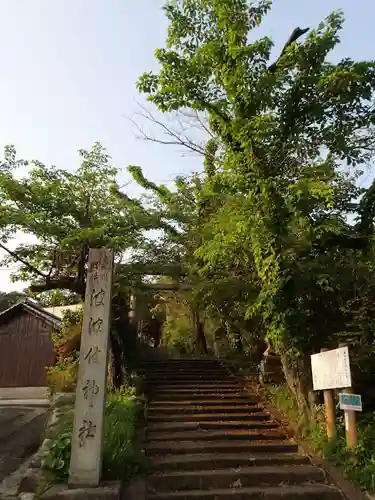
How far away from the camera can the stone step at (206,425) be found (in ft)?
30.0

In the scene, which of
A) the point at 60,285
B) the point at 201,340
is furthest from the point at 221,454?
the point at 201,340

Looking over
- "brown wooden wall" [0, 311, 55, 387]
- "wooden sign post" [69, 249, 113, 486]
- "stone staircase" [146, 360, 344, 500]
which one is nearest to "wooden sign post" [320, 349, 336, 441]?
"stone staircase" [146, 360, 344, 500]

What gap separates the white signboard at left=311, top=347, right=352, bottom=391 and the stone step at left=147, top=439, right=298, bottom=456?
66.1 inches

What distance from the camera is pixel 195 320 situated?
73.3 ft

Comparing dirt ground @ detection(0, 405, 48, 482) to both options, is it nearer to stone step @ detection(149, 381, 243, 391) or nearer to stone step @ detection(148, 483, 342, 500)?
stone step @ detection(148, 483, 342, 500)

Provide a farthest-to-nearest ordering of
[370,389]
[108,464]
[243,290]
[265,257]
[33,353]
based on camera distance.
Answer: [33,353] → [243,290] → [265,257] → [370,389] → [108,464]

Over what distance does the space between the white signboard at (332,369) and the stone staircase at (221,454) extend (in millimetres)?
1517

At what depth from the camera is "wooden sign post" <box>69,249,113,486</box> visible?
19.8 ft

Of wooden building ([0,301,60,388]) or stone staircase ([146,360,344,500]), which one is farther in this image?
wooden building ([0,301,60,388])

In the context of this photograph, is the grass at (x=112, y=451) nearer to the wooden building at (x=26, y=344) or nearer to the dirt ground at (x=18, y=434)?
the dirt ground at (x=18, y=434)

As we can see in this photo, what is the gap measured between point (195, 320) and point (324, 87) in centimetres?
1567

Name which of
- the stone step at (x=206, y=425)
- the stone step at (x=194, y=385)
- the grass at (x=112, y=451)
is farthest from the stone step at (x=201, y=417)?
the stone step at (x=194, y=385)

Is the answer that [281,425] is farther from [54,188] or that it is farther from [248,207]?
[54,188]

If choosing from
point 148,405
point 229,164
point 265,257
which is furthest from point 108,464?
point 229,164
